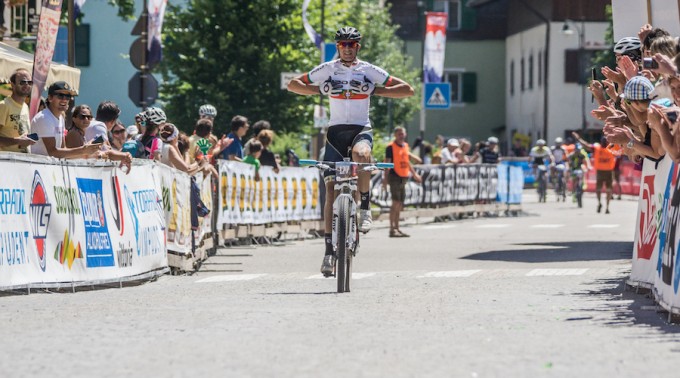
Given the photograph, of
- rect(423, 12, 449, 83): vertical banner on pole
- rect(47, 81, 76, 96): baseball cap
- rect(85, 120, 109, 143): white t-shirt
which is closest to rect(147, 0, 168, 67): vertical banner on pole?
rect(85, 120, 109, 143): white t-shirt

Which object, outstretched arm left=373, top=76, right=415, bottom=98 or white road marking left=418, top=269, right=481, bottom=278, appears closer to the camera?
outstretched arm left=373, top=76, right=415, bottom=98

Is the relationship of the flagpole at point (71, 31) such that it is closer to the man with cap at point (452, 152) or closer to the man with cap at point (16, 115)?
the man with cap at point (16, 115)

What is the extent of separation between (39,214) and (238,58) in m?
27.3

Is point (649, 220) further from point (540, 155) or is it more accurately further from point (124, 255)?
point (540, 155)

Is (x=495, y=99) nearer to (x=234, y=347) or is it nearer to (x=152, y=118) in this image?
(x=152, y=118)

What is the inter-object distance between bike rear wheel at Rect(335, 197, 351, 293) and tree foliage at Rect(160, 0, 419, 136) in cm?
2646

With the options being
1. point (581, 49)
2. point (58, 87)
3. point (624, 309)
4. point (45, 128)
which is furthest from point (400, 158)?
point (581, 49)

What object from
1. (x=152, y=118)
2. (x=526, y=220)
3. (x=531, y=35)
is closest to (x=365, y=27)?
(x=531, y=35)

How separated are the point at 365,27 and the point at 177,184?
2116 inches

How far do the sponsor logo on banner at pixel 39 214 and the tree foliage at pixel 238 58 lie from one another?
26066mm

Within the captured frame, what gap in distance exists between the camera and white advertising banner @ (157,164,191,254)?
53.1 ft

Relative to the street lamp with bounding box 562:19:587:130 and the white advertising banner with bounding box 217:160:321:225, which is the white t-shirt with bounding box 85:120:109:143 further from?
the street lamp with bounding box 562:19:587:130

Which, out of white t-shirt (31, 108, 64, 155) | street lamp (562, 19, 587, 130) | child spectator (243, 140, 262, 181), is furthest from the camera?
street lamp (562, 19, 587, 130)

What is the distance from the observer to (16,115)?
14312 millimetres
